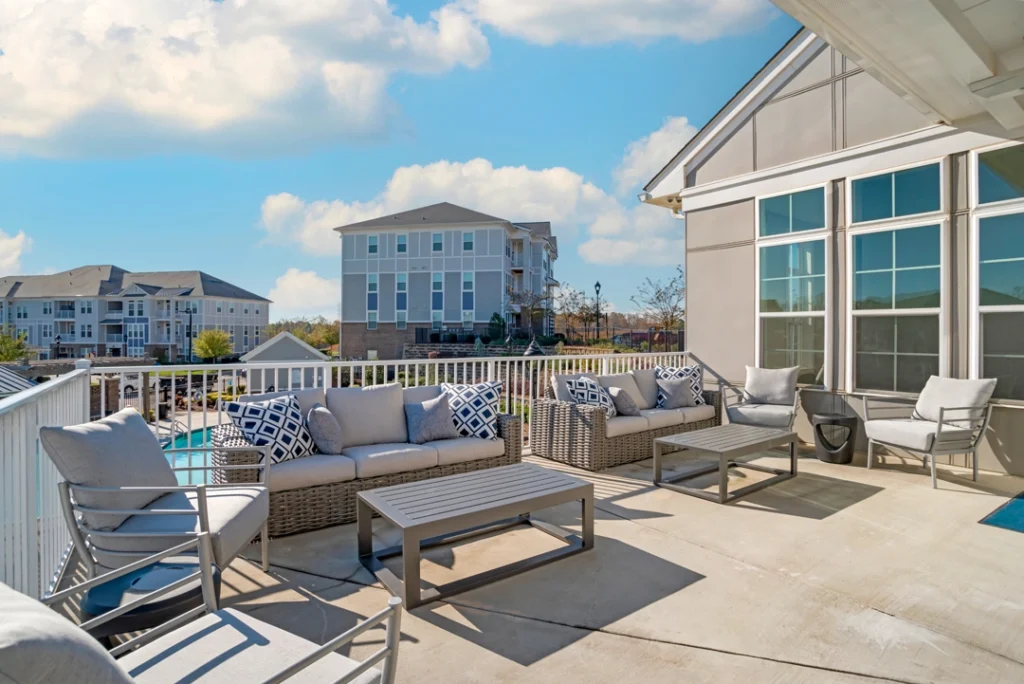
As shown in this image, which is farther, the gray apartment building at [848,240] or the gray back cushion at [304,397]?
the gray apartment building at [848,240]

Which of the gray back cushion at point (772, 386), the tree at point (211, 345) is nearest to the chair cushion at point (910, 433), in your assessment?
the gray back cushion at point (772, 386)

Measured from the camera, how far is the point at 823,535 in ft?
11.1

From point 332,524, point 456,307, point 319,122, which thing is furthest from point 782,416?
point 456,307

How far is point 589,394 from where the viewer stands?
5219mm

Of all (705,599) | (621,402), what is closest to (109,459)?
(705,599)

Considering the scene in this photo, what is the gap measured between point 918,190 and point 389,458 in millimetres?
5348

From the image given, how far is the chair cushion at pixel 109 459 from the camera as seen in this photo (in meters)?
Result: 2.18

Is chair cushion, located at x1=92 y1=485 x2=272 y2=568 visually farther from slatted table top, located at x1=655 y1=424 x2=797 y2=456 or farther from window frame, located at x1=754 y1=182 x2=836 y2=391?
window frame, located at x1=754 y1=182 x2=836 y2=391

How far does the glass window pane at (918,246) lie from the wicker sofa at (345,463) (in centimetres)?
413

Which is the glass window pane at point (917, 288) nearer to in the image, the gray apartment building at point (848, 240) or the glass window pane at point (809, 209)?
the gray apartment building at point (848, 240)

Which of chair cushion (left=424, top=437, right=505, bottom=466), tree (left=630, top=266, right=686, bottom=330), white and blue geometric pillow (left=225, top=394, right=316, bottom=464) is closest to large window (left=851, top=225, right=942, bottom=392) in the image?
chair cushion (left=424, top=437, right=505, bottom=466)

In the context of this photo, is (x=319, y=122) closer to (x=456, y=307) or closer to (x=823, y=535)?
(x=456, y=307)

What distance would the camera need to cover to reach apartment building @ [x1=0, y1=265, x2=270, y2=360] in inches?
1478

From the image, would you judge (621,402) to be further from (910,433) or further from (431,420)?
(910,433)
